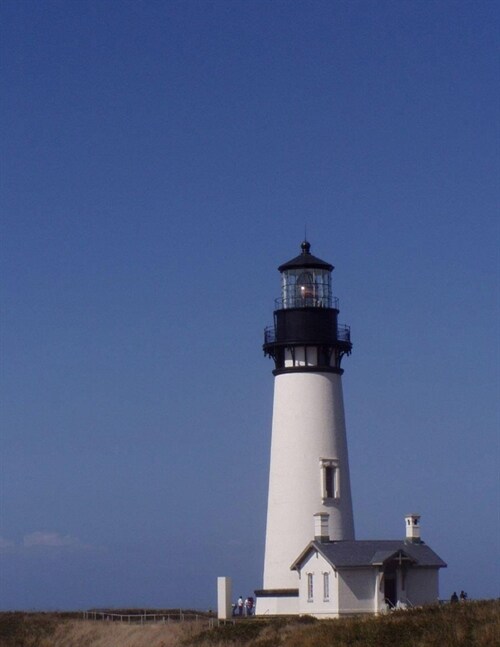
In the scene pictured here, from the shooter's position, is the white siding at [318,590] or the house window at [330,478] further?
the house window at [330,478]

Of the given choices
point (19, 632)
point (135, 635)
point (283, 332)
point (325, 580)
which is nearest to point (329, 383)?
point (283, 332)

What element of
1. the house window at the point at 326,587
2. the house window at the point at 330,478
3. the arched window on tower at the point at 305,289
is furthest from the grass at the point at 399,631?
the arched window on tower at the point at 305,289

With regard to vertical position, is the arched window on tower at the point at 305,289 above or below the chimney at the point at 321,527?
above

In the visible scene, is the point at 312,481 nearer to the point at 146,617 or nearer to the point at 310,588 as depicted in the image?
the point at 310,588

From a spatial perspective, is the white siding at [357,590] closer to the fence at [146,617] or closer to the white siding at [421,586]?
the white siding at [421,586]

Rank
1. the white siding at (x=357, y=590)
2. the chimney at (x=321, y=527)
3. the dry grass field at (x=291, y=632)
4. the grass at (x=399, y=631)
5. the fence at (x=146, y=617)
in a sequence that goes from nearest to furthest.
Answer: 1. the grass at (x=399, y=631)
2. the dry grass field at (x=291, y=632)
3. the white siding at (x=357, y=590)
4. the chimney at (x=321, y=527)
5. the fence at (x=146, y=617)

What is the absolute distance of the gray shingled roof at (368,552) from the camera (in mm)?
49750

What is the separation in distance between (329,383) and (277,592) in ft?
25.6

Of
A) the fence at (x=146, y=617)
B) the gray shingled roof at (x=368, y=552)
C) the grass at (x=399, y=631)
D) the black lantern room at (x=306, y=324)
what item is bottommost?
the grass at (x=399, y=631)

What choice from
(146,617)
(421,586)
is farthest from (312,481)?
Answer: (146,617)

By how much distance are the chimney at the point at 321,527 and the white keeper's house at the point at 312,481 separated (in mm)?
44

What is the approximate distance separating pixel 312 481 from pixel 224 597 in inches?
211

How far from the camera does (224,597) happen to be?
53281 millimetres

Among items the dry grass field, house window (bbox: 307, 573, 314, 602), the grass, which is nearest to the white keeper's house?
house window (bbox: 307, 573, 314, 602)
